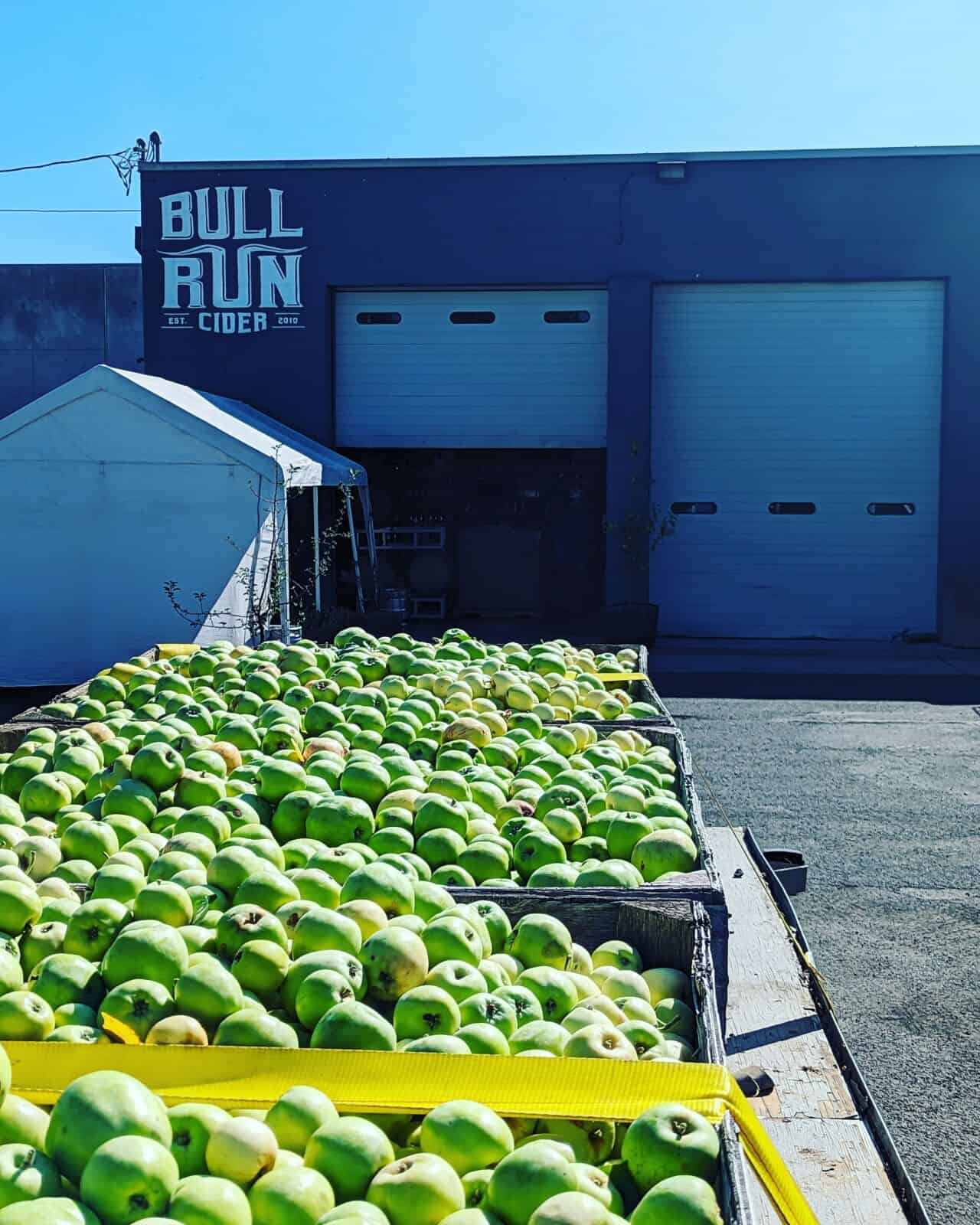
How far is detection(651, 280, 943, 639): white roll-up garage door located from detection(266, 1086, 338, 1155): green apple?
16089mm

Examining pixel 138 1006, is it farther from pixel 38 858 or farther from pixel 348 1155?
pixel 38 858

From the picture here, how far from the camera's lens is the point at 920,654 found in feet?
54.0

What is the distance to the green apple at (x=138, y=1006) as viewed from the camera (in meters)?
2.46

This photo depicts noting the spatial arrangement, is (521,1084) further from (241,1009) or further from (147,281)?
(147,281)

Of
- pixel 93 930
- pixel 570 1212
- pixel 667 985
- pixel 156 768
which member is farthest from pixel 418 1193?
pixel 156 768

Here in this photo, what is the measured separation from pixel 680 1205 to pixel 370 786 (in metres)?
2.25

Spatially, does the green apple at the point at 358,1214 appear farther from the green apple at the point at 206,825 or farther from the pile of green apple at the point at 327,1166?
the green apple at the point at 206,825

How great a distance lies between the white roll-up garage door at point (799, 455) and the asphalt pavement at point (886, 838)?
264 cm

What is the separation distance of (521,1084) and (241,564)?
1030 cm

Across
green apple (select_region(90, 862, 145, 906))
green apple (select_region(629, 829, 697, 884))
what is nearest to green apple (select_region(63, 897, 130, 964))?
green apple (select_region(90, 862, 145, 906))

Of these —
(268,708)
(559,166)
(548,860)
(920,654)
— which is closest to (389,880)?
(548,860)

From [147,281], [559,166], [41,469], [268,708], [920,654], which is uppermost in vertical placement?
[559,166]

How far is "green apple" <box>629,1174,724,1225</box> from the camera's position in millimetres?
1889

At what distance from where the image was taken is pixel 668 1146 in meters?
2.04
